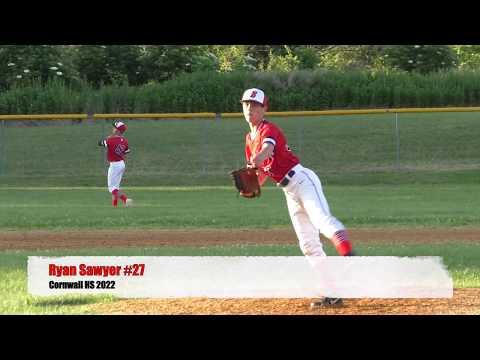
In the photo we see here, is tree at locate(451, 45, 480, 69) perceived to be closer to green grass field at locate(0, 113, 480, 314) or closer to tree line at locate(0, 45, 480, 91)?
tree line at locate(0, 45, 480, 91)

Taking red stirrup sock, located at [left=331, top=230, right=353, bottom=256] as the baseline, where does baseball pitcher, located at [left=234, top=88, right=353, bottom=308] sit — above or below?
above

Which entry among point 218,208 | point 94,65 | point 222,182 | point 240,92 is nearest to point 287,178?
point 218,208

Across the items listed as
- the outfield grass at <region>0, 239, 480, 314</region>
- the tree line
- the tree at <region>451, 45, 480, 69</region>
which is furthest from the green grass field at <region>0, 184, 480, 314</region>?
the tree at <region>451, 45, 480, 69</region>

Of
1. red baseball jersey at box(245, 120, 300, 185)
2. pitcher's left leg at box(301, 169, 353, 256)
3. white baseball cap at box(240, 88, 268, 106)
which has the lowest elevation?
pitcher's left leg at box(301, 169, 353, 256)

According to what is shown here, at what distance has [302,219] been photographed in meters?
7.94

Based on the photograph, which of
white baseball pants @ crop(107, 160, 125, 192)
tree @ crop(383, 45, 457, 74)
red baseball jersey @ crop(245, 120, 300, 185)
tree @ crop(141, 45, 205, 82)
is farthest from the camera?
tree @ crop(383, 45, 457, 74)

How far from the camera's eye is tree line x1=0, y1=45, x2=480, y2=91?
36.6 meters

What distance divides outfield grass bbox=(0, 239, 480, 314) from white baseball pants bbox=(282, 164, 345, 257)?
186 cm

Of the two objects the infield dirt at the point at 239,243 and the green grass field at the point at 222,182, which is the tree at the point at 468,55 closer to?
the green grass field at the point at 222,182

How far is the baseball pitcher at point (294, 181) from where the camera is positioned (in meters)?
7.59

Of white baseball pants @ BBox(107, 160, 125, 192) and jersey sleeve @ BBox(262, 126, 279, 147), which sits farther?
white baseball pants @ BBox(107, 160, 125, 192)

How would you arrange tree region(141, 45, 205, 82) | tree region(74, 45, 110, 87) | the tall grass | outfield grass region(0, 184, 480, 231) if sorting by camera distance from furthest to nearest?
tree region(74, 45, 110, 87)
tree region(141, 45, 205, 82)
the tall grass
outfield grass region(0, 184, 480, 231)

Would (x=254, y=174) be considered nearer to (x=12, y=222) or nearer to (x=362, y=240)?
(x=362, y=240)

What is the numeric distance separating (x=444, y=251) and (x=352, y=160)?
14364mm
